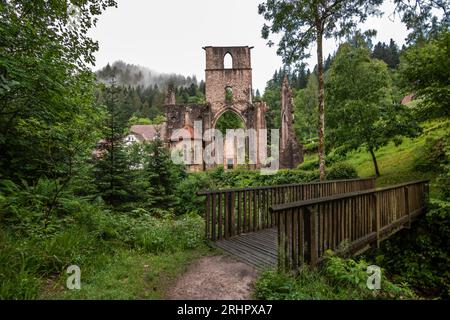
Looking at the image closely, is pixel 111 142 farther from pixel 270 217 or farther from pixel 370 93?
pixel 370 93

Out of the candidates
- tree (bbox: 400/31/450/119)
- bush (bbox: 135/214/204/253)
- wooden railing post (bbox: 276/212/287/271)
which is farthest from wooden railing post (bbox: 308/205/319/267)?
tree (bbox: 400/31/450/119)

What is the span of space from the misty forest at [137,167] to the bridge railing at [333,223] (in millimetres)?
255

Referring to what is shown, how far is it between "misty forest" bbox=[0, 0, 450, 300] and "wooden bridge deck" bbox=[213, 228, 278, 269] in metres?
0.30

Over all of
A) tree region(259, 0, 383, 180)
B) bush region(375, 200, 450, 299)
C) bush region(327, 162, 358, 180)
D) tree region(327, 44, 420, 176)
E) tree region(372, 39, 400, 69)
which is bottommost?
bush region(375, 200, 450, 299)

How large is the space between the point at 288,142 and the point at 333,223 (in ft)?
55.8

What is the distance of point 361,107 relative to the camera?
9.83 metres

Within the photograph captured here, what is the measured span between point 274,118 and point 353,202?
40.3m

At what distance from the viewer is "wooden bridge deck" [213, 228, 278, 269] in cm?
367

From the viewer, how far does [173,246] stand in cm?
441

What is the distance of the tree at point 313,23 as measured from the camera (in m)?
8.85

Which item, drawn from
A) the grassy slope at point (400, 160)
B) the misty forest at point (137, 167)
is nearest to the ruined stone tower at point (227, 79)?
the grassy slope at point (400, 160)

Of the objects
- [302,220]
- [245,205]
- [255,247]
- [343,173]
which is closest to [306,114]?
[343,173]

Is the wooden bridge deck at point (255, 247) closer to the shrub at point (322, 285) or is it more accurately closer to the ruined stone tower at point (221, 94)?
the shrub at point (322, 285)

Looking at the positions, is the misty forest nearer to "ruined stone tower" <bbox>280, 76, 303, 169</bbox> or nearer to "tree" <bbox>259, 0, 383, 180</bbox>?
"tree" <bbox>259, 0, 383, 180</bbox>
